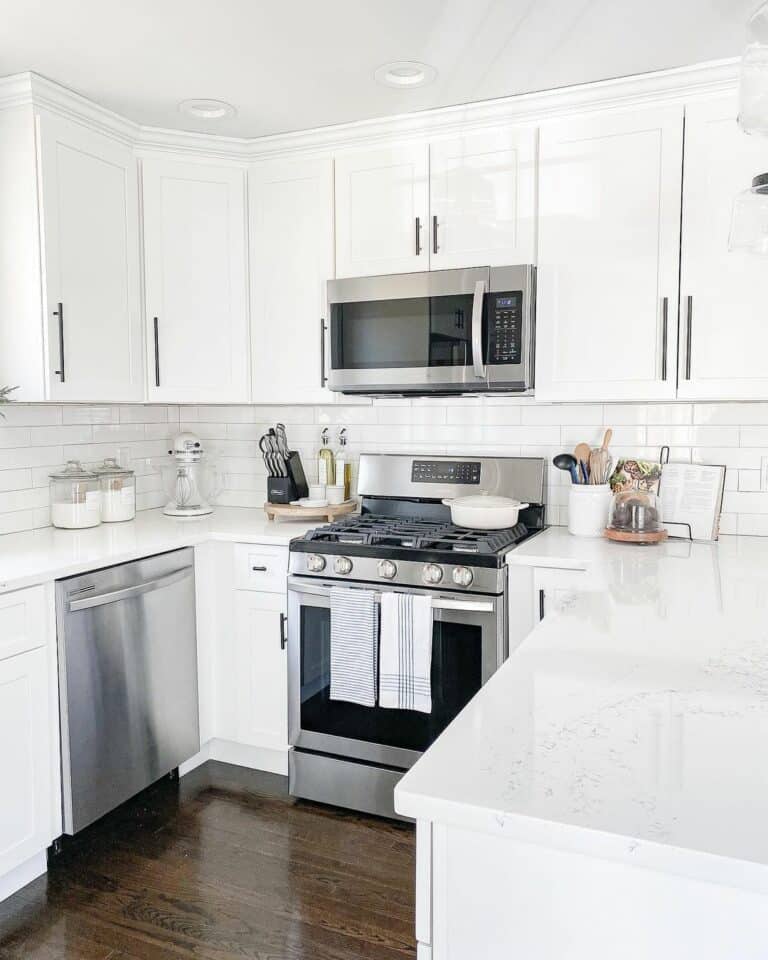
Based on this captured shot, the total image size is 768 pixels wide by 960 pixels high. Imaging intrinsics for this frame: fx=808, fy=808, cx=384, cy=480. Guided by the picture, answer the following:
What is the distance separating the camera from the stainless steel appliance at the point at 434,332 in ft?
9.31

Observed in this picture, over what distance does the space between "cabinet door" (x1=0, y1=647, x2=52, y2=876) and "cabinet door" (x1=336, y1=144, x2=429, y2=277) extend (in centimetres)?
180

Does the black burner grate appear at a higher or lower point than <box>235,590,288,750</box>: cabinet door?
A: higher

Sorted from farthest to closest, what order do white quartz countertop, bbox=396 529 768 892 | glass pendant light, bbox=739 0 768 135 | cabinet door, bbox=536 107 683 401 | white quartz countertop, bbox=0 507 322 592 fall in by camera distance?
1. cabinet door, bbox=536 107 683 401
2. white quartz countertop, bbox=0 507 322 592
3. glass pendant light, bbox=739 0 768 135
4. white quartz countertop, bbox=396 529 768 892

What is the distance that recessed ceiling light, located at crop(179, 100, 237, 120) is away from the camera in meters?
2.86

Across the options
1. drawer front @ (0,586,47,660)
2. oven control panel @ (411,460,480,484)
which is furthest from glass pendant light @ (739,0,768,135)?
drawer front @ (0,586,47,660)

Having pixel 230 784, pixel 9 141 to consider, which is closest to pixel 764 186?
pixel 9 141

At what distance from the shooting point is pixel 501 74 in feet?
8.57

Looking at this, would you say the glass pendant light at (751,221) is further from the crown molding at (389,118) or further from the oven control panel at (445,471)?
the oven control panel at (445,471)

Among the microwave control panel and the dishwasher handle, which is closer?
the dishwasher handle

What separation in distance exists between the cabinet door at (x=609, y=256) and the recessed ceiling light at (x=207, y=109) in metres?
1.13

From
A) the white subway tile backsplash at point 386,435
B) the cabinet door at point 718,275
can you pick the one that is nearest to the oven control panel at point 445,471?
the white subway tile backsplash at point 386,435

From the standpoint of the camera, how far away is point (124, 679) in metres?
2.67

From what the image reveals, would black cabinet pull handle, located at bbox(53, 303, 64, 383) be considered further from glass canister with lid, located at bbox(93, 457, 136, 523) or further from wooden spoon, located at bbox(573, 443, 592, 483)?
wooden spoon, located at bbox(573, 443, 592, 483)

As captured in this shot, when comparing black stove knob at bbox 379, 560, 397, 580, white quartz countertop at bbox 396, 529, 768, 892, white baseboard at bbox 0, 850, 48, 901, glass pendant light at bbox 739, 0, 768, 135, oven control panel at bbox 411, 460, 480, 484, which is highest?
glass pendant light at bbox 739, 0, 768, 135
